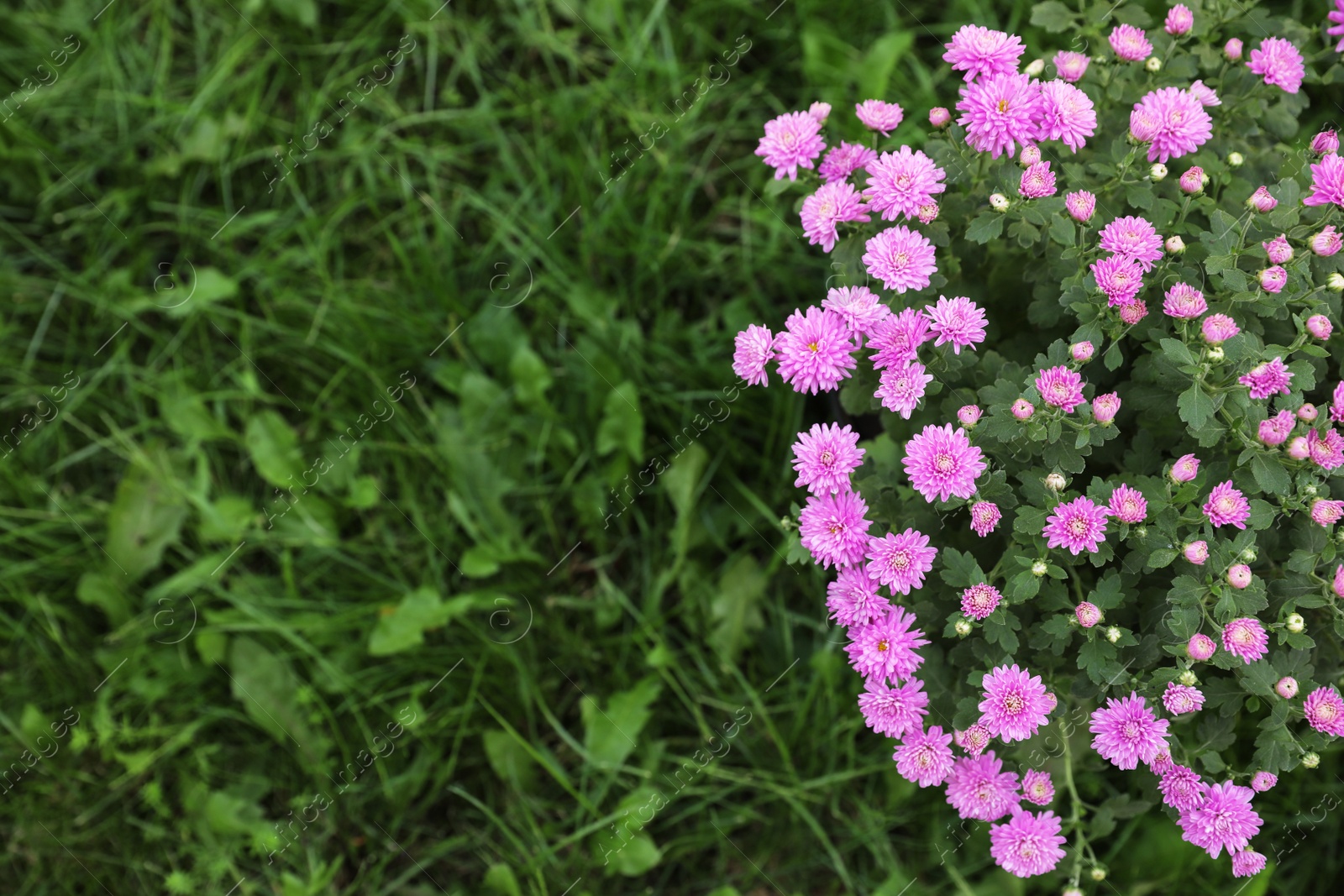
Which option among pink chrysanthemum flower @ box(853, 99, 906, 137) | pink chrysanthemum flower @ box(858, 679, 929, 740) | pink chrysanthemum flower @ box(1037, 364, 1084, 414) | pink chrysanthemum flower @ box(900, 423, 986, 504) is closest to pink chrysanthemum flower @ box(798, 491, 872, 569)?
pink chrysanthemum flower @ box(900, 423, 986, 504)

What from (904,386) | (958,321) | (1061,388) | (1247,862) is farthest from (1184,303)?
(1247,862)

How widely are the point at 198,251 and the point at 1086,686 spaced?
2.76m

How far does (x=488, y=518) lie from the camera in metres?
2.68

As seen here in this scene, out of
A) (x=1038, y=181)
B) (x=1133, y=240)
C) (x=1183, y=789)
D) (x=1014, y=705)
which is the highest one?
(x=1038, y=181)

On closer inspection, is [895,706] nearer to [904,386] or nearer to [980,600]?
[980,600]

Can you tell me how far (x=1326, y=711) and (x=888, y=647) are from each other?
2.26ft

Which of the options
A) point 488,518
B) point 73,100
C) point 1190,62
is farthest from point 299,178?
point 1190,62

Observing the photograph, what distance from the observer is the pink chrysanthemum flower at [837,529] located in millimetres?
1624

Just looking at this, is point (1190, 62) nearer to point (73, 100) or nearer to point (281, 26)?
point (281, 26)

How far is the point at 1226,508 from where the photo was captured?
4.98 feet

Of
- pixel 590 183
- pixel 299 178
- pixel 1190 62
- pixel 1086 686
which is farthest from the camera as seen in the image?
pixel 299 178

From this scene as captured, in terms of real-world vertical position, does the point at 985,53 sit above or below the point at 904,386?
above

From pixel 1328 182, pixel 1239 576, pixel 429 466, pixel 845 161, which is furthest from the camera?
pixel 429 466

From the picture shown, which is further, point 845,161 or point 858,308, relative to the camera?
point 845,161
